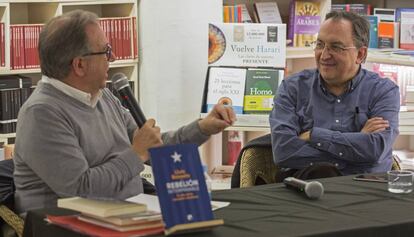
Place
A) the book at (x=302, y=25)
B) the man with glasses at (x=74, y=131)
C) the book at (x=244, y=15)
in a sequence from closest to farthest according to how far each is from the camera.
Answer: the man with glasses at (x=74, y=131), the book at (x=244, y=15), the book at (x=302, y=25)

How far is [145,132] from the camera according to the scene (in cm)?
292

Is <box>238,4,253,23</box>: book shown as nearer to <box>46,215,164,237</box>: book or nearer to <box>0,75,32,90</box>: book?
<box>0,75,32,90</box>: book

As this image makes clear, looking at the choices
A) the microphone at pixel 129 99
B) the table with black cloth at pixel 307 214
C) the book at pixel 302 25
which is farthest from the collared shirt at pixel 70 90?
the book at pixel 302 25

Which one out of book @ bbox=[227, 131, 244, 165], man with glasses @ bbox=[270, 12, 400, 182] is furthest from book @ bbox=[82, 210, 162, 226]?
book @ bbox=[227, 131, 244, 165]

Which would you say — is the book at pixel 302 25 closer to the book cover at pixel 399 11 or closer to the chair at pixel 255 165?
the book cover at pixel 399 11

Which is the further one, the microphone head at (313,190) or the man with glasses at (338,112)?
the man with glasses at (338,112)

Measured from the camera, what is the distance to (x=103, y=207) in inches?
90.9

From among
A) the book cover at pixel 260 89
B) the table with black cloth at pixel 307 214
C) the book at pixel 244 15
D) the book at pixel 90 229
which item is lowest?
the table with black cloth at pixel 307 214

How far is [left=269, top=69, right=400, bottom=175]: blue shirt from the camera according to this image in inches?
150

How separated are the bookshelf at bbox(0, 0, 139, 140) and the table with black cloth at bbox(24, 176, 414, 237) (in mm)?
2646

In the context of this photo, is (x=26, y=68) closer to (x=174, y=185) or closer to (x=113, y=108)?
(x=113, y=108)

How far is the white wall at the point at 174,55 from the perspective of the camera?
5613 mm

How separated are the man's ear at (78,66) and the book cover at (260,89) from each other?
8.33 ft

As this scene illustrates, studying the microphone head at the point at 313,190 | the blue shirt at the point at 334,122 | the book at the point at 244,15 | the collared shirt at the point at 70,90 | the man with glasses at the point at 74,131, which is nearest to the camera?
the microphone head at the point at 313,190
